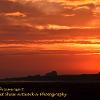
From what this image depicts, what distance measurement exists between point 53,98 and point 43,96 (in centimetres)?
213

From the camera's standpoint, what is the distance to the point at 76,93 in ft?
237

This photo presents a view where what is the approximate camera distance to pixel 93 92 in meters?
71.7

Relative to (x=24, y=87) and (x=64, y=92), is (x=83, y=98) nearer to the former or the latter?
(x=64, y=92)

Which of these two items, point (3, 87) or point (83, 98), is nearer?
point (83, 98)

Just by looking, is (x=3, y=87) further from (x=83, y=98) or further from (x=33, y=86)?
(x=83, y=98)

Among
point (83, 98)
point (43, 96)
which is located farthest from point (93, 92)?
point (43, 96)

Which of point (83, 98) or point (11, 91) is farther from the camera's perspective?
point (11, 91)

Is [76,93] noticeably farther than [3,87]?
No

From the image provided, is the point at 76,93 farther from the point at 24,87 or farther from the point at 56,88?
the point at 24,87

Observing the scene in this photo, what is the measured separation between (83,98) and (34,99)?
7271 mm

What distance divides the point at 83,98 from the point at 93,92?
250 cm

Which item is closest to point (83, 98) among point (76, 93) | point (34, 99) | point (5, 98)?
point (76, 93)

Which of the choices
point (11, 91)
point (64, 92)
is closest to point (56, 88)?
point (64, 92)

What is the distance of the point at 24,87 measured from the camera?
77438 millimetres
